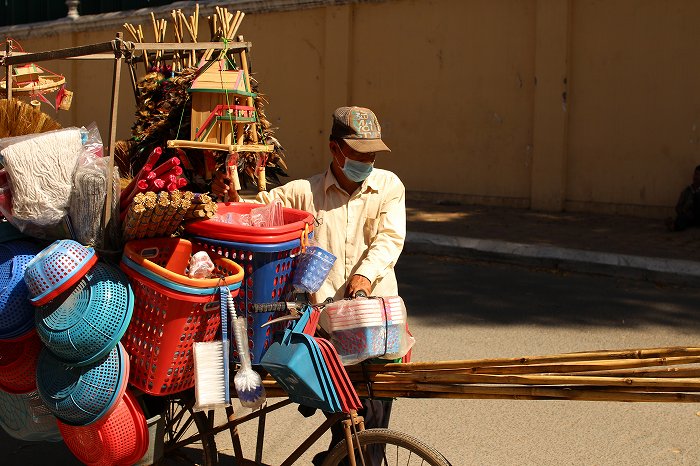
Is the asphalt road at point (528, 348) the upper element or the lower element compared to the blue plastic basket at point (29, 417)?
lower

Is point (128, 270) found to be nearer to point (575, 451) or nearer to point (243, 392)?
point (243, 392)

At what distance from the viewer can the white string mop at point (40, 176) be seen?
3.14 m

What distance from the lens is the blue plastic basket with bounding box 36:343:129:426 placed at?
305 centimetres

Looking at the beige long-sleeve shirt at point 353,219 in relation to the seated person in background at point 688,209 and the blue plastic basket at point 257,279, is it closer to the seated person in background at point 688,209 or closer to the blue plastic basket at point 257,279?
the blue plastic basket at point 257,279

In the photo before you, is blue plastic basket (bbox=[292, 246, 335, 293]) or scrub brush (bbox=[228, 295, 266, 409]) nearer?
scrub brush (bbox=[228, 295, 266, 409])

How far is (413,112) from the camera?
13578 mm

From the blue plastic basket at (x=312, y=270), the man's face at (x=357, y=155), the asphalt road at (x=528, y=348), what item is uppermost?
the man's face at (x=357, y=155)

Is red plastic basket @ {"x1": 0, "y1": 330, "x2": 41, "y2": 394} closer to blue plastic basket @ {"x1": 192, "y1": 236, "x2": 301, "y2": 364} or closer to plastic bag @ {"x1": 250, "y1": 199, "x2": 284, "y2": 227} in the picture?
blue plastic basket @ {"x1": 192, "y1": 236, "x2": 301, "y2": 364}

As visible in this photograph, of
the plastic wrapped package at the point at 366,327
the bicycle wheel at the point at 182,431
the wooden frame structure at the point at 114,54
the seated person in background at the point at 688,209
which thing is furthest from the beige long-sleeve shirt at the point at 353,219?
the seated person in background at the point at 688,209

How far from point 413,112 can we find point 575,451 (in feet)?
31.3

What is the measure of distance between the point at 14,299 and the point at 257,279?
838 millimetres

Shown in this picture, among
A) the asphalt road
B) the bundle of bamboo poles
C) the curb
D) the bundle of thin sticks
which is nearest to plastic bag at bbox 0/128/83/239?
the bundle of bamboo poles

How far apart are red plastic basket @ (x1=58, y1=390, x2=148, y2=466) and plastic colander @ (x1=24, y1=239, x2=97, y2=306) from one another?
441mm

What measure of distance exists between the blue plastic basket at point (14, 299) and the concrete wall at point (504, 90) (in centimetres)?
951
